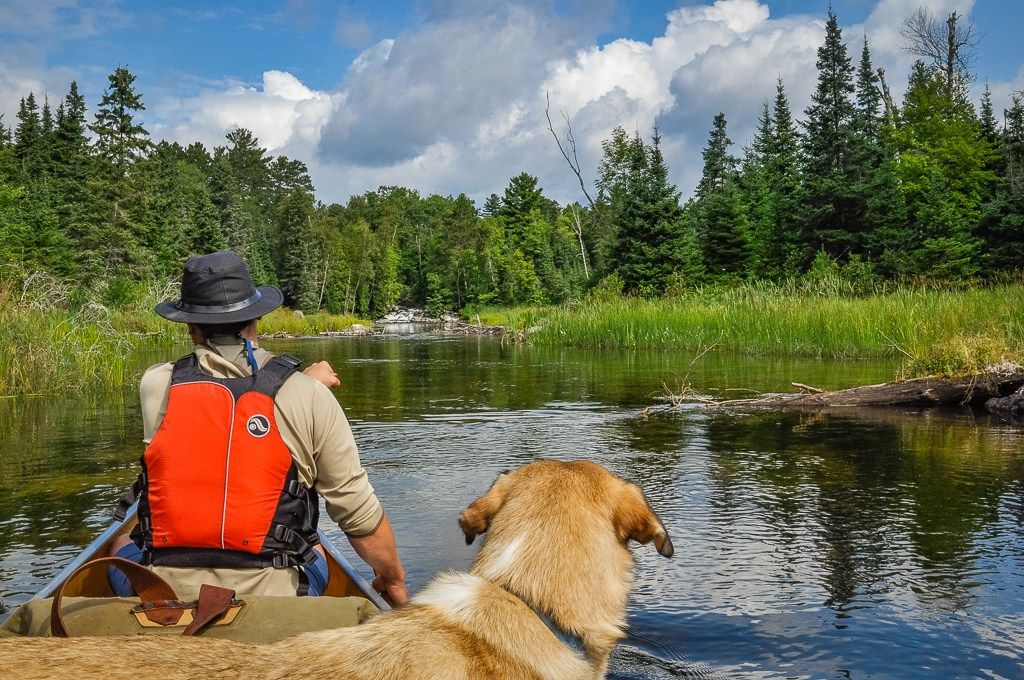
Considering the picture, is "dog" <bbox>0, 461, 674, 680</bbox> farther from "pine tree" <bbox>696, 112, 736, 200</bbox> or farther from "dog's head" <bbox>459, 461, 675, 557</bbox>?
"pine tree" <bbox>696, 112, 736, 200</bbox>

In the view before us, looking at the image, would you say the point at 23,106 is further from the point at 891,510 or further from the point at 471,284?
the point at 891,510

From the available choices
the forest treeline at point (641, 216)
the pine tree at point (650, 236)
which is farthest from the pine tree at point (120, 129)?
the pine tree at point (650, 236)

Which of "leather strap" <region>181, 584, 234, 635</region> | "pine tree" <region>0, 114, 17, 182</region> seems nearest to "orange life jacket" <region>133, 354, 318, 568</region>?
"leather strap" <region>181, 584, 234, 635</region>

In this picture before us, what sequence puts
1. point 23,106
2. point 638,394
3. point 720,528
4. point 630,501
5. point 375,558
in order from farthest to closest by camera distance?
point 23,106 → point 638,394 → point 720,528 → point 375,558 → point 630,501

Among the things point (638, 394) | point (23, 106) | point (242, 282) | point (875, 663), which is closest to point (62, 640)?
point (242, 282)

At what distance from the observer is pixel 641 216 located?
4797 centimetres

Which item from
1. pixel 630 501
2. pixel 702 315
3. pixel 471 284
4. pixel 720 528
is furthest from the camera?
pixel 471 284

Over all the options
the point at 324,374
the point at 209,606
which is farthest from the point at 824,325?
the point at 209,606

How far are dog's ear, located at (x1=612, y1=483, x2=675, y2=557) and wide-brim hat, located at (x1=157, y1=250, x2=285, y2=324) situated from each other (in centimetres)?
159

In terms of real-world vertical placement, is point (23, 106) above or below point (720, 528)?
above

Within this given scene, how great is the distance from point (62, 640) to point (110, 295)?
147 feet

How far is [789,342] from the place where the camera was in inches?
1014

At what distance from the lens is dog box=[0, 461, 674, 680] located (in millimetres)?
2244

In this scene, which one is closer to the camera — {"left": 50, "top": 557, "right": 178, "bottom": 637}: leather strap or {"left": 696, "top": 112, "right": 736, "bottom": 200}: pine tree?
{"left": 50, "top": 557, "right": 178, "bottom": 637}: leather strap
